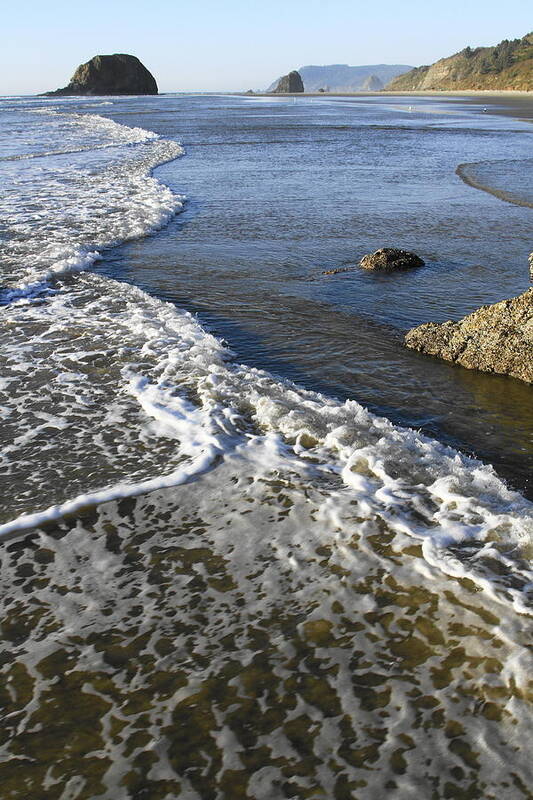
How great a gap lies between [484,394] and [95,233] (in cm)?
763

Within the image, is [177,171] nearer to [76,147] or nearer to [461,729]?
[76,147]

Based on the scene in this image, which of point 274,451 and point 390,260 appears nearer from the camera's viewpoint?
point 274,451

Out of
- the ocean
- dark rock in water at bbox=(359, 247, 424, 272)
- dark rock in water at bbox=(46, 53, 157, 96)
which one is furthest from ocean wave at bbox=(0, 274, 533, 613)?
dark rock in water at bbox=(46, 53, 157, 96)

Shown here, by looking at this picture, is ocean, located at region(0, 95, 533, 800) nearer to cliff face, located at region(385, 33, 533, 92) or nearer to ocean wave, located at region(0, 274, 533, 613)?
ocean wave, located at region(0, 274, 533, 613)

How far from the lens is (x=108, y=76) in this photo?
121m

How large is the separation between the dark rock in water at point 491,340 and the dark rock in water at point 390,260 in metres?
2.35

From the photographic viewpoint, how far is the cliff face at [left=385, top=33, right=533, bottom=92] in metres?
90.0

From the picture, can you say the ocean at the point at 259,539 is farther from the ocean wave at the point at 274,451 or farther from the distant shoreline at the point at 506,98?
the distant shoreline at the point at 506,98

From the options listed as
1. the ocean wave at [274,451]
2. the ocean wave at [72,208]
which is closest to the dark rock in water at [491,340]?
the ocean wave at [274,451]

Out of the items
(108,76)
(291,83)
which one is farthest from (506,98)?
(291,83)

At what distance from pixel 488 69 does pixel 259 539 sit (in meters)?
118

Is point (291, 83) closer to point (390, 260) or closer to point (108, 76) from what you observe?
point (108, 76)

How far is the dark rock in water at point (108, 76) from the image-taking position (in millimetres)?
119375

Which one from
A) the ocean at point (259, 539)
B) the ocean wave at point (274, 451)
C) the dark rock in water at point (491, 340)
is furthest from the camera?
the dark rock in water at point (491, 340)
